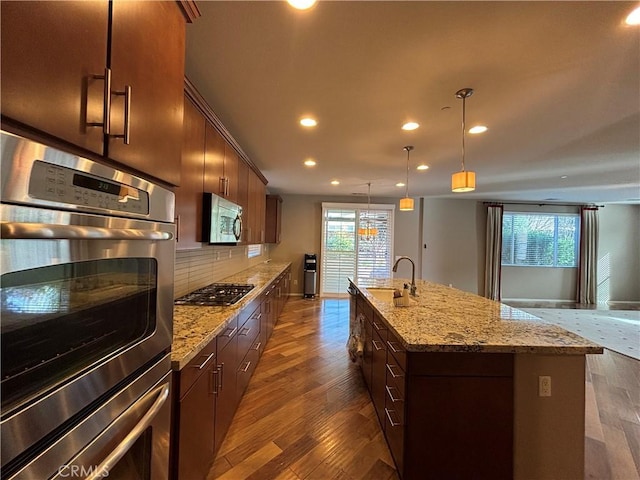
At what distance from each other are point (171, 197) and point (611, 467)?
3.02 meters

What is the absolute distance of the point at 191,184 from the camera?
1988 mm

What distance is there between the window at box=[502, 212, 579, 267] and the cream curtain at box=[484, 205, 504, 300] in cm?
58

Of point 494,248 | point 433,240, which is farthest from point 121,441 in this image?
point 494,248

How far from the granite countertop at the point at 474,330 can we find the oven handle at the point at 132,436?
1090 mm

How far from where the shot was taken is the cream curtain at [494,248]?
7488mm

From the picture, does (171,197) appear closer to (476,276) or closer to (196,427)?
(196,427)

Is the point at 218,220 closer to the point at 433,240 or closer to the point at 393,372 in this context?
the point at 393,372

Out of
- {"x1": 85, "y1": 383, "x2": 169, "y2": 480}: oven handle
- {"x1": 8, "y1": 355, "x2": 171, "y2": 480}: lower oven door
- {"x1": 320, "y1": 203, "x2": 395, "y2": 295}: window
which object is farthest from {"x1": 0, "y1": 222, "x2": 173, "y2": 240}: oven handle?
{"x1": 320, "y1": 203, "x2": 395, "y2": 295}: window

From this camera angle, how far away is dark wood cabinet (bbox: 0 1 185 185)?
22.9 inches

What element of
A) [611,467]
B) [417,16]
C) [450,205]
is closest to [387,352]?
[611,467]

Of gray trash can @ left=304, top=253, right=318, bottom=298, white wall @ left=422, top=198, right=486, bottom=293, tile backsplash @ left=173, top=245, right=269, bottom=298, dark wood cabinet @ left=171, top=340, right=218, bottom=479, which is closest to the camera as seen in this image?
dark wood cabinet @ left=171, top=340, right=218, bottom=479

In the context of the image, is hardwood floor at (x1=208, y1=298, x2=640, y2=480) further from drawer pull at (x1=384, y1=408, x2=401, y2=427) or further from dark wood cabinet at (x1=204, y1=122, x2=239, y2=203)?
dark wood cabinet at (x1=204, y1=122, x2=239, y2=203)

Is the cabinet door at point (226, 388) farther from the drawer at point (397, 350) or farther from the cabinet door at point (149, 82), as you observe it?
the cabinet door at point (149, 82)

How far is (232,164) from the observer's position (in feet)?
9.81
